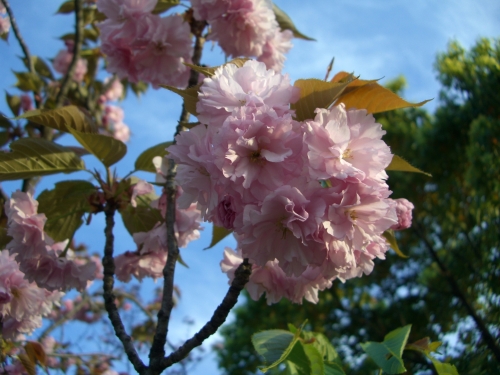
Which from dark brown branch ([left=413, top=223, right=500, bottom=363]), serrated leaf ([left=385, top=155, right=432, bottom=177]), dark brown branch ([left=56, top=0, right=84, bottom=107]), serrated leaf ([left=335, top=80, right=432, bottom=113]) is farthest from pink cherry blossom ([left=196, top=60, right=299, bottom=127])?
dark brown branch ([left=413, top=223, right=500, bottom=363])

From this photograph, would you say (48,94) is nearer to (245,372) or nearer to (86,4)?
(86,4)

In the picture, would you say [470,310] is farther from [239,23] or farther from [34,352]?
[34,352]

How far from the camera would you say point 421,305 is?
888cm

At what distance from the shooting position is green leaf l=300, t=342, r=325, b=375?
0.92 m

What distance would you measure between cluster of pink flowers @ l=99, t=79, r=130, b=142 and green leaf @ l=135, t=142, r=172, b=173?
319 cm

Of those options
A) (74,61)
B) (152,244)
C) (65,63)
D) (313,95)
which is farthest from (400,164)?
(65,63)

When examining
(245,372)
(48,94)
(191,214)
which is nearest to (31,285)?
(191,214)

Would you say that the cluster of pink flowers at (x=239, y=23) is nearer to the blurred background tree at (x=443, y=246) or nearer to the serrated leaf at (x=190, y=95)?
the serrated leaf at (x=190, y=95)

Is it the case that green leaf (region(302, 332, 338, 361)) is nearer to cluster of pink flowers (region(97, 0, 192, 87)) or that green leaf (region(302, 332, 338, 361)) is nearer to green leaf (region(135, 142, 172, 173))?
green leaf (region(135, 142, 172, 173))

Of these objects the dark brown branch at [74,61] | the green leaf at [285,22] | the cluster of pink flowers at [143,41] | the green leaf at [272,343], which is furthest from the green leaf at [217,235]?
the dark brown branch at [74,61]

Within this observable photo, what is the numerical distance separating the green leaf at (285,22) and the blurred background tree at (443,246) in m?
2.55

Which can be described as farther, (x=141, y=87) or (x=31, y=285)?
(x=141, y=87)

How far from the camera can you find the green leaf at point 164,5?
1892 millimetres

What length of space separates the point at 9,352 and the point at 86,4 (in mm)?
2841
